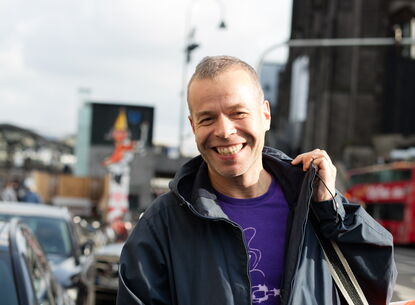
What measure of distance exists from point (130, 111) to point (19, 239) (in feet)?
194

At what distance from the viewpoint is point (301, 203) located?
109 inches

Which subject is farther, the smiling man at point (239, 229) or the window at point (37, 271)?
the window at point (37, 271)

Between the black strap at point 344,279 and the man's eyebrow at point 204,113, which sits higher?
the man's eyebrow at point 204,113

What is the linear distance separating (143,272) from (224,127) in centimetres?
54

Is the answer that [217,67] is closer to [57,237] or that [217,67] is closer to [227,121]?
[227,121]

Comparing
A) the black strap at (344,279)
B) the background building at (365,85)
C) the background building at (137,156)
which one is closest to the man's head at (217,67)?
the black strap at (344,279)

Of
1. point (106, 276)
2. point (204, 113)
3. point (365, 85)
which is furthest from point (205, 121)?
point (365, 85)

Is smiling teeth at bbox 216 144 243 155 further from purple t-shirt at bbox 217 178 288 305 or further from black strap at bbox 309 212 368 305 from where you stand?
black strap at bbox 309 212 368 305

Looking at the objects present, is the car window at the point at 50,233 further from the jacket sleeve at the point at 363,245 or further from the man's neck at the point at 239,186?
the jacket sleeve at the point at 363,245

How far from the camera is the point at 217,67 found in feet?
9.06

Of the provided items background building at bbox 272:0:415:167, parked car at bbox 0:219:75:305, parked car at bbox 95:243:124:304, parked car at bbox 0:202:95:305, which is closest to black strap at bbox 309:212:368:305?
parked car at bbox 0:219:75:305

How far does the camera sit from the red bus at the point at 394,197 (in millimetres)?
29859

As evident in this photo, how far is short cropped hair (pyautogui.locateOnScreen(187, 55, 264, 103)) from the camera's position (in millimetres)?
2756

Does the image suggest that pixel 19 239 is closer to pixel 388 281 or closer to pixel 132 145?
pixel 388 281
